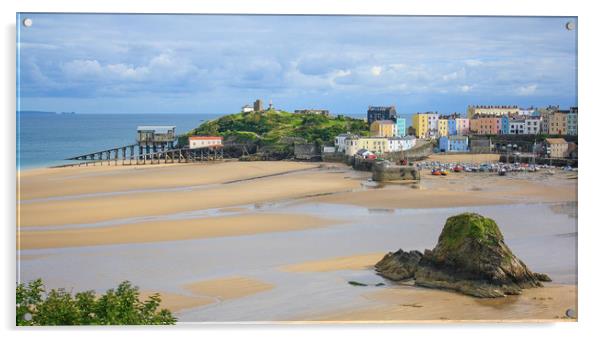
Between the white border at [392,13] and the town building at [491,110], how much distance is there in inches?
59.3

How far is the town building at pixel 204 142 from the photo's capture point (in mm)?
9531

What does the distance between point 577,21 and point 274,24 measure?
8.91 feet

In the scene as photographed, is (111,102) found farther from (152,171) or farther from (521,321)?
(521,321)

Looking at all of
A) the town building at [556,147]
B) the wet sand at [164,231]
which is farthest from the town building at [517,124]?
the wet sand at [164,231]

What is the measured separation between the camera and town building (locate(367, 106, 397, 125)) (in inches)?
342

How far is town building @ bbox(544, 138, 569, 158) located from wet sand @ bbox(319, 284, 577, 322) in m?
1.76

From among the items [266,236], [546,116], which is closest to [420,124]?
[546,116]

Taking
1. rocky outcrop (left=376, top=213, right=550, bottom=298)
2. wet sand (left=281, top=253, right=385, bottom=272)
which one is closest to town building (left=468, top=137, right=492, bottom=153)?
wet sand (left=281, top=253, right=385, bottom=272)

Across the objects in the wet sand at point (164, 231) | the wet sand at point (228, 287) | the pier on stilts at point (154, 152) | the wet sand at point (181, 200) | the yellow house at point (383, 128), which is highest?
the yellow house at point (383, 128)

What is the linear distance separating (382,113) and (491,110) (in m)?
1.21

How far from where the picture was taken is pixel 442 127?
9633 millimetres

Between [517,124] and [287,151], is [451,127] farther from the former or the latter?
[287,151]

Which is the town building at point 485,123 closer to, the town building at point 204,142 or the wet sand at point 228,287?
the town building at point 204,142

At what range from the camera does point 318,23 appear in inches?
292
